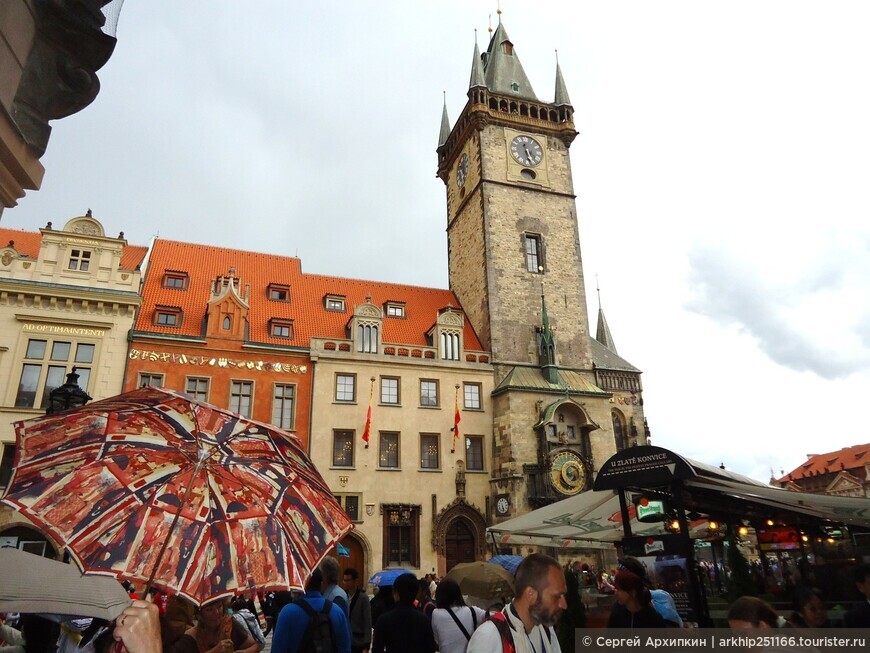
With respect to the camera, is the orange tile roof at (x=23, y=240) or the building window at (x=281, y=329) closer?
the orange tile roof at (x=23, y=240)

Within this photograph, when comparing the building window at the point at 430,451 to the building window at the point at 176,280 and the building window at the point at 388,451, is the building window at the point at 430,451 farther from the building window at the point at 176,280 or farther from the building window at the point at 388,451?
the building window at the point at 176,280

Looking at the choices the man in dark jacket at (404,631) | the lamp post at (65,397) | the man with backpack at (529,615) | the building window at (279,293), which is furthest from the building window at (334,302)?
the man with backpack at (529,615)

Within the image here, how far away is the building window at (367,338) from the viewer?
26438mm

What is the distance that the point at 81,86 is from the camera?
3.84 metres

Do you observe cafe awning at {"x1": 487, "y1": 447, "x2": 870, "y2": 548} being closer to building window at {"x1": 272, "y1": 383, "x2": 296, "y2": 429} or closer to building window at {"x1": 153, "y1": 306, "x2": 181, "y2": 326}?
building window at {"x1": 272, "y1": 383, "x2": 296, "y2": 429}

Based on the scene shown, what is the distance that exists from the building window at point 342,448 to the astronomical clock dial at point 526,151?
17.8m

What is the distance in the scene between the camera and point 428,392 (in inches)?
1049

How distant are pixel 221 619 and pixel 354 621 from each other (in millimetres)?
2495

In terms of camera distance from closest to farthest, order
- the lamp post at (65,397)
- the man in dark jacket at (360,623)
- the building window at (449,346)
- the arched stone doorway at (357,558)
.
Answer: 1. the man in dark jacket at (360,623)
2. the lamp post at (65,397)
3. the arched stone doorway at (357,558)
4. the building window at (449,346)

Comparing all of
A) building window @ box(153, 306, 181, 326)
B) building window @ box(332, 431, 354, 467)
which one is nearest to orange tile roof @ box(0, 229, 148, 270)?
building window @ box(153, 306, 181, 326)

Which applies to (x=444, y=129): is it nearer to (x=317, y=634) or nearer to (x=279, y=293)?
(x=279, y=293)

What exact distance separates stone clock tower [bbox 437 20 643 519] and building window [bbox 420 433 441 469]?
2637 mm

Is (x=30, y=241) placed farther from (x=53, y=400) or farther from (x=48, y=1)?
(x=48, y=1)

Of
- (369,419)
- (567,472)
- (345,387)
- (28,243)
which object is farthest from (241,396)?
(567,472)
